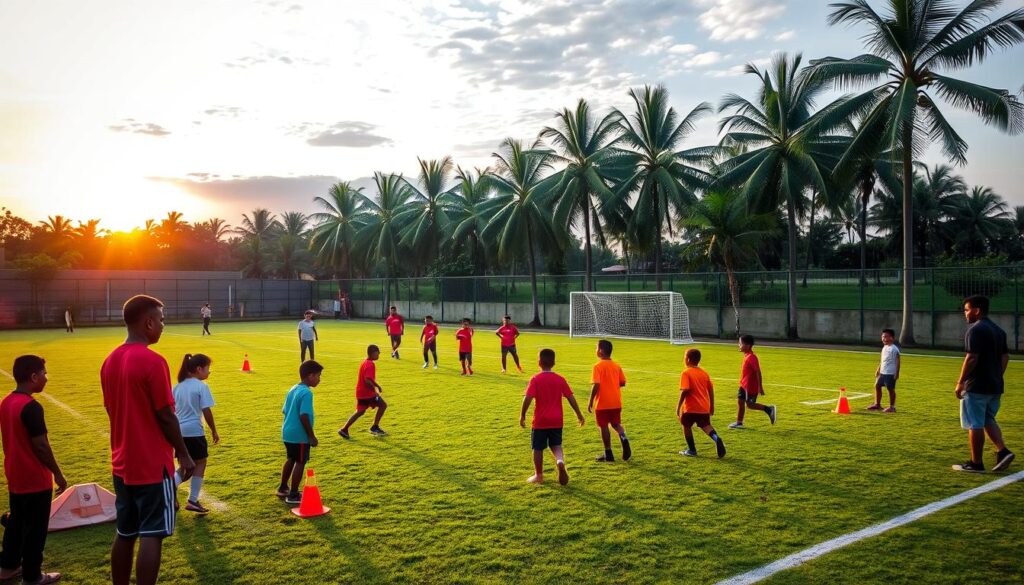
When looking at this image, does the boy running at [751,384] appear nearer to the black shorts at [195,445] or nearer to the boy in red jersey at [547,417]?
the boy in red jersey at [547,417]

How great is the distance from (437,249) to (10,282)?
2818 centimetres

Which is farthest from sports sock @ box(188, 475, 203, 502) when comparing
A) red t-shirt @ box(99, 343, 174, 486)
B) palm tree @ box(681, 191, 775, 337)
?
palm tree @ box(681, 191, 775, 337)

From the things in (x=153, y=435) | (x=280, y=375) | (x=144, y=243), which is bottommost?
(x=280, y=375)

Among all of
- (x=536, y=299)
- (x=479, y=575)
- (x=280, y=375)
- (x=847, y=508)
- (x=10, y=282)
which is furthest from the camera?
(x=10, y=282)

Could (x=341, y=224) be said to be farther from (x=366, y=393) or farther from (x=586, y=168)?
(x=366, y=393)

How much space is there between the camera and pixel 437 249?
53.6 m

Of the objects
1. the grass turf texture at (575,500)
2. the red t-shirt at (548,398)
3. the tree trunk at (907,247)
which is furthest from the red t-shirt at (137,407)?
the tree trunk at (907,247)

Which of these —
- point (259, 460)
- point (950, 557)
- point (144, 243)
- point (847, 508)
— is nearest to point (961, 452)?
point (847, 508)

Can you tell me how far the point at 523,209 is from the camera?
41719 mm

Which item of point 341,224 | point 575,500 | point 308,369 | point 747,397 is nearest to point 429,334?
point 747,397

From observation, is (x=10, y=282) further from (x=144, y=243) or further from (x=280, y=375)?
(x=280, y=375)

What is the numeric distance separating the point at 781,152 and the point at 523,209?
15635mm

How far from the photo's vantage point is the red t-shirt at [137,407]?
4.19 meters

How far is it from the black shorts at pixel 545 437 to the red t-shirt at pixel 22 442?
452 centimetres
